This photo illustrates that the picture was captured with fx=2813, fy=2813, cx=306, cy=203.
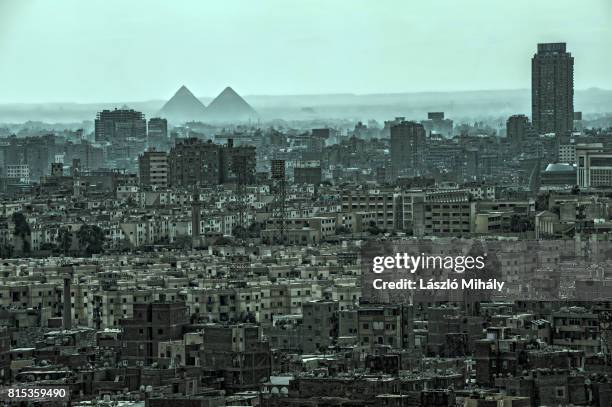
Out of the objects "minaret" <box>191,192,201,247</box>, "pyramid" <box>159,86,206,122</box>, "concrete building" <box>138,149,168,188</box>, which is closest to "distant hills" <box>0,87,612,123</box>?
"pyramid" <box>159,86,206,122</box>

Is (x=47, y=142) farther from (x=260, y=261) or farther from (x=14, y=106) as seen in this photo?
(x=260, y=261)

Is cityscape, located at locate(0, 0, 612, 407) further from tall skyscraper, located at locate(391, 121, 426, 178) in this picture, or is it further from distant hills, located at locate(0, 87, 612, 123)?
distant hills, located at locate(0, 87, 612, 123)

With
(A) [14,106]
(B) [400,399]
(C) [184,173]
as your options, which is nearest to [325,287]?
(B) [400,399]

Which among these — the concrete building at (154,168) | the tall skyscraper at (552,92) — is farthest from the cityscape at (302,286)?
the tall skyscraper at (552,92)

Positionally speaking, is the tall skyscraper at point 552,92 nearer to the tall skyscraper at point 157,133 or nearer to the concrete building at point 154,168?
the tall skyscraper at point 157,133

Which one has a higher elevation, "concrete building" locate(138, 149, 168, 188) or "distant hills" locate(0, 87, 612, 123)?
"distant hills" locate(0, 87, 612, 123)

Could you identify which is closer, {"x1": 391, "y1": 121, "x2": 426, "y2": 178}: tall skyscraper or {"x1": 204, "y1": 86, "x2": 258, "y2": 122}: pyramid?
{"x1": 391, "y1": 121, "x2": 426, "y2": 178}: tall skyscraper

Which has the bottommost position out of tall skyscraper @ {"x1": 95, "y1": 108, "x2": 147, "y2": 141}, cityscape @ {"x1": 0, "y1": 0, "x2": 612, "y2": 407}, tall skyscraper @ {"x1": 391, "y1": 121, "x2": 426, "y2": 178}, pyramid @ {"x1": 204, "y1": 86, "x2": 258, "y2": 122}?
cityscape @ {"x1": 0, "y1": 0, "x2": 612, "y2": 407}
